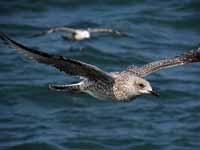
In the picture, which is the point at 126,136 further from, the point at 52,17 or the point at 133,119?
the point at 52,17

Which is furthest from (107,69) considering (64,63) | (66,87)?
(64,63)

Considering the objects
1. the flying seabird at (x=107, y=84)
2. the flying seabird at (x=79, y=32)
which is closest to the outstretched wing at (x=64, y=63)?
the flying seabird at (x=107, y=84)

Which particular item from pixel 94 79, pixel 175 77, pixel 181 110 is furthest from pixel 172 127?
pixel 94 79

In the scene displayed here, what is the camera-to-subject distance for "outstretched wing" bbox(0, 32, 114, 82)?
9469 mm

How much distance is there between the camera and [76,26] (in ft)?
60.7

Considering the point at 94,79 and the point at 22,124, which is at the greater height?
the point at 94,79

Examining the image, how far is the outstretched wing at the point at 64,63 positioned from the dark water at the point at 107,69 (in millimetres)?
2967

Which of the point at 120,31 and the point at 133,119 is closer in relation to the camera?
the point at 133,119

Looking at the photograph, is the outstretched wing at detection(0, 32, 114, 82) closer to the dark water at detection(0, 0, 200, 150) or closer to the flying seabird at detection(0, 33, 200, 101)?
the flying seabird at detection(0, 33, 200, 101)

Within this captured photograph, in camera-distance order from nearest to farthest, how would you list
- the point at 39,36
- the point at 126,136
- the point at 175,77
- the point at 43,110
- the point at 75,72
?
the point at 75,72, the point at 126,136, the point at 43,110, the point at 175,77, the point at 39,36

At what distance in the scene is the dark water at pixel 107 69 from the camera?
13570mm

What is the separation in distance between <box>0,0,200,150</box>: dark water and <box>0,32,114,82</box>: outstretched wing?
2.97 metres

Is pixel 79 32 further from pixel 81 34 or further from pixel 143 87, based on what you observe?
pixel 143 87

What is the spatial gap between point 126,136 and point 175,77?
268 centimetres
